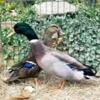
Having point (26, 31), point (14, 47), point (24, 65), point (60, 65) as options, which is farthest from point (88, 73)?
point (14, 47)

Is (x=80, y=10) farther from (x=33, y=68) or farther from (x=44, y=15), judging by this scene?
(x=33, y=68)

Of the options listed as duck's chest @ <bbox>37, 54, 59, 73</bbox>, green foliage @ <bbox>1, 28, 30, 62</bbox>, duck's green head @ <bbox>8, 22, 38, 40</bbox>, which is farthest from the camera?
green foliage @ <bbox>1, 28, 30, 62</bbox>

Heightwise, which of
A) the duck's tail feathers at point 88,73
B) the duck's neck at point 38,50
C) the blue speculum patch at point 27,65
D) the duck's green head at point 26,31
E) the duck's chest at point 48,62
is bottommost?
the duck's tail feathers at point 88,73

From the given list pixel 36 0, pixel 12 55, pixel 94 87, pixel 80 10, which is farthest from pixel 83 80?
pixel 36 0

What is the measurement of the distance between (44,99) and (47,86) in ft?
1.11

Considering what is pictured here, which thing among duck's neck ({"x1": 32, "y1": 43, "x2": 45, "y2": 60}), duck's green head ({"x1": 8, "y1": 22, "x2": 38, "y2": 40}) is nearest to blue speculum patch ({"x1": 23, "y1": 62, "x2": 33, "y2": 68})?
duck's neck ({"x1": 32, "y1": 43, "x2": 45, "y2": 60})

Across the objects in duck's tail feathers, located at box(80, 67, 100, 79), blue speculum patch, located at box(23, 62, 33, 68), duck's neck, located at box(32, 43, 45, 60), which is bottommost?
duck's tail feathers, located at box(80, 67, 100, 79)

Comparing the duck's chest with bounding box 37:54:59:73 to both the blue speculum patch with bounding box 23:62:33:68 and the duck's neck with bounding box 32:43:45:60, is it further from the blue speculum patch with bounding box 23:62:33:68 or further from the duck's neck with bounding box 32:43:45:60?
the blue speculum patch with bounding box 23:62:33:68

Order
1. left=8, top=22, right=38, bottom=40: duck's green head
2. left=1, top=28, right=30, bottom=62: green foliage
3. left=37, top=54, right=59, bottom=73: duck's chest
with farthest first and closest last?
left=1, top=28, right=30, bottom=62: green foliage → left=8, top=22, right=38, bottom=40: duck's green head → left=37, top=54, right=59, bottom=73: duck's chest

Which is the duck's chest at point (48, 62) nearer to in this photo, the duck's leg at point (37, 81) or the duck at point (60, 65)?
the duck at point (60, 65)

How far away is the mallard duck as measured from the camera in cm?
474

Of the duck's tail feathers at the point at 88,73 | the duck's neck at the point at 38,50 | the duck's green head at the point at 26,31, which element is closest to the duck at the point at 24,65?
the duck's green head at the point at 26,31

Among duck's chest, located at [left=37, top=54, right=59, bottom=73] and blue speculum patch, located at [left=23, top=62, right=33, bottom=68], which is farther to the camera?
blue speculum patch, located at [left=23, top=62, right=33, bottom=68]

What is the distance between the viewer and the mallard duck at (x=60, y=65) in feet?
15.5
